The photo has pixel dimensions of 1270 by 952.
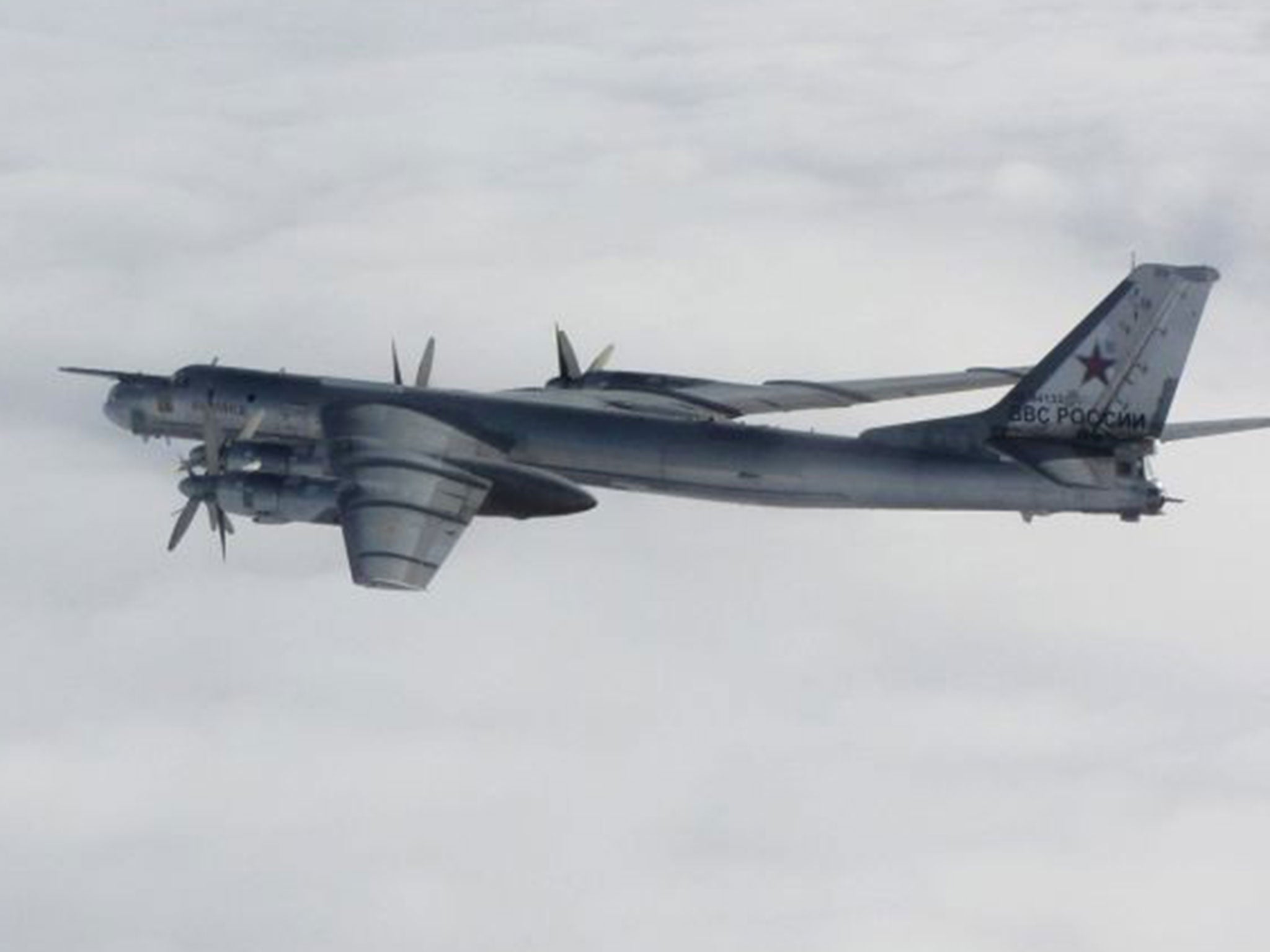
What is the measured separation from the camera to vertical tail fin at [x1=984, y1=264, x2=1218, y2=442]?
60750mm

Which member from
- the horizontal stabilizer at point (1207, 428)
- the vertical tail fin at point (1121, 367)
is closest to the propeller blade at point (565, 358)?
the vertical tail fin at point (1121, 367)

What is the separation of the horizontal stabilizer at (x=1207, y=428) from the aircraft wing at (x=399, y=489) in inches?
739

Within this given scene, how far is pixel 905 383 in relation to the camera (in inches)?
2852

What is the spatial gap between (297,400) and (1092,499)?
2319 cm

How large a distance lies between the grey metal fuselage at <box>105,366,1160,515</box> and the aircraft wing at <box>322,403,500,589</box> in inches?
34.3

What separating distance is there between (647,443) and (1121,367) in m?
13.7

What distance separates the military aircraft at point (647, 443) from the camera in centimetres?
6144

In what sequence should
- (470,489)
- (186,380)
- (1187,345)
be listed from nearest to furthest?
(1187,345) < (470,489) < (186,380)

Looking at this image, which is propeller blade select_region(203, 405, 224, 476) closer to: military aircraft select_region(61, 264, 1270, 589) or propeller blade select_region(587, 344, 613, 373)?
military aircraft select_region(61, 264, 1270, 589)

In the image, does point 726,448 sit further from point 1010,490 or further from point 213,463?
point 213,463

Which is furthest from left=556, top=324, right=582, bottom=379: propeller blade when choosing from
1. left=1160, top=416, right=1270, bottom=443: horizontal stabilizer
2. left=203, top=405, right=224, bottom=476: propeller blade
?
left=1160, top=416, right=1270, bottom=443: horizontal stabilizer

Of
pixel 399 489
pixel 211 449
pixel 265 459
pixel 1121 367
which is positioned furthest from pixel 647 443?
pixel 1121 367

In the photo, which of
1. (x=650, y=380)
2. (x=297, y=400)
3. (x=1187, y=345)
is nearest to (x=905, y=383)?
(x=650, y=380)

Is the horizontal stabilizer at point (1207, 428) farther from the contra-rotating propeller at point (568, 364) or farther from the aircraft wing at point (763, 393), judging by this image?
the contra-rotating propeller at point (568, 364)
